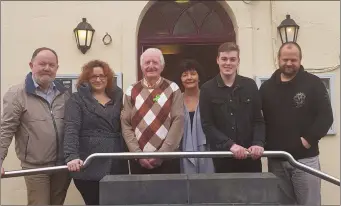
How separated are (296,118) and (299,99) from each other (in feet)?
0.52

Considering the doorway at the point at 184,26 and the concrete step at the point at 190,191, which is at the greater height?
the doorway at the point at 184,26

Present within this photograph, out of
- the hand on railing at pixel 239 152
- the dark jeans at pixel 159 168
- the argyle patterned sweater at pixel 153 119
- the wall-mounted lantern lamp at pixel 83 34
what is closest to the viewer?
the hand on railing at pixel 239 152

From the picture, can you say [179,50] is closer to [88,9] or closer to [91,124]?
[88,9]

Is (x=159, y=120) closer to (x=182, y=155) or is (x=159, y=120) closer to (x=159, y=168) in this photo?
(x=159, y=168)

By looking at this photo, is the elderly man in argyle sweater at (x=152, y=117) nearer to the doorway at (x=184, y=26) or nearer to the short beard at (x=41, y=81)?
the short beard at (x=41, y=81)

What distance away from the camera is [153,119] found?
11.6 ft

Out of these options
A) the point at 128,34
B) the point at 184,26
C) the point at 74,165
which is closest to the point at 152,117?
the point at 74,165

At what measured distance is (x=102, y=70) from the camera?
373 cm

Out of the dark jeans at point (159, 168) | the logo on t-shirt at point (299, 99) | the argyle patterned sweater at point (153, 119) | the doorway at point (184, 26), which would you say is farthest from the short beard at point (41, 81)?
the doorway at point (184, 26)

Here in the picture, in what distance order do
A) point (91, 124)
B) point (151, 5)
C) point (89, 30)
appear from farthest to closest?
point (151, 5) < point (89, 30) < point (91, 124)

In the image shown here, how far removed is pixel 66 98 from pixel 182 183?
146 centimetres

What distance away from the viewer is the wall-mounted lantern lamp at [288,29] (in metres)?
5.37

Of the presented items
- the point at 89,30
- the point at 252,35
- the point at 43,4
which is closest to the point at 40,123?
the point at 89,30

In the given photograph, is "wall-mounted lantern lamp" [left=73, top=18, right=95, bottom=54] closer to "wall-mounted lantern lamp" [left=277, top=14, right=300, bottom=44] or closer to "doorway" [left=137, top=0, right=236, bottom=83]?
"doorway" [left=137, top=0, right=236, bottom=83]
